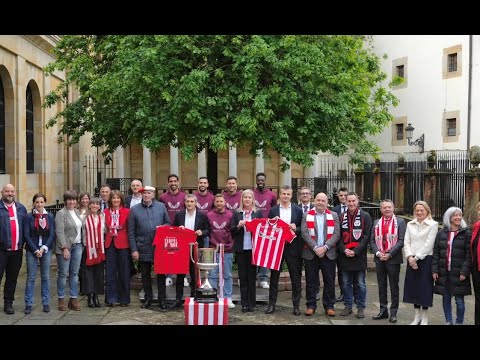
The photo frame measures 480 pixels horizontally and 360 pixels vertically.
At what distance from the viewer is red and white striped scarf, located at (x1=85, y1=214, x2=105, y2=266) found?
9.88m

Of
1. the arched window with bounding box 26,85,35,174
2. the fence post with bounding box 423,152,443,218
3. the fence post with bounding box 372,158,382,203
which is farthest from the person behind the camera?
the fence post with bounding box 372,158,382,203

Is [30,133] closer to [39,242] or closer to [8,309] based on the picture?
[39,242]

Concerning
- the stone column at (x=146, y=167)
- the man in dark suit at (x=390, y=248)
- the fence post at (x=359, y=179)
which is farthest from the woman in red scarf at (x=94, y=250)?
the stone column at (x=146, y=167)

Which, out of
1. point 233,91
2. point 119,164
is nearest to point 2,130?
point 233,91

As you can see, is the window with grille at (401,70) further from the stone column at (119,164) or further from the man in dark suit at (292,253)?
the man in dark suit at (292,253)

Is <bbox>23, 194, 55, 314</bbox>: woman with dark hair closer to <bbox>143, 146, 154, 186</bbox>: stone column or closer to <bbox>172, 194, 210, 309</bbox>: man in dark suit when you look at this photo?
<bbox>172, 194, 210, 309</bbox>: man in dark suit

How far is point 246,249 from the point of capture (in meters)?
9.81

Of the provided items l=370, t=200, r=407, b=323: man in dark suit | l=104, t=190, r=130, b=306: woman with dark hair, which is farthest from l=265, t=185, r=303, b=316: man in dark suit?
l=104, t=190, r=130, b=306: woman with dark hair

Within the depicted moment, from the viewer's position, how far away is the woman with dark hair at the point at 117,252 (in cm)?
1005

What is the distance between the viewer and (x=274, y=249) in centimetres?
955

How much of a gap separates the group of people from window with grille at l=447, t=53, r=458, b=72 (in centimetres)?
2142

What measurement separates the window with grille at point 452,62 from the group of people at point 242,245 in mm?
21416
